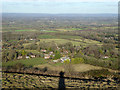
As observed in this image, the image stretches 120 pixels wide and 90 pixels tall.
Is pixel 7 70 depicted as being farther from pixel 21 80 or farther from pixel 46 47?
pixel 46 47

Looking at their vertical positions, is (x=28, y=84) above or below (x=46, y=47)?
below

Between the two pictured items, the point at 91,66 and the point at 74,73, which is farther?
the point at 91,66

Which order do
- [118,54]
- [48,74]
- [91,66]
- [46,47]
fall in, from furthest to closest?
1. [46,47]
2. [118,54]
3. [91,66]
4. [48,74]

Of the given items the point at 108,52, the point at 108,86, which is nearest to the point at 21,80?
the point at 108,86

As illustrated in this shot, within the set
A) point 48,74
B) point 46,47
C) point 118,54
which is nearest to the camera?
point 48,74

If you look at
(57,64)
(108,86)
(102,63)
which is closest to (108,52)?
(102,63)

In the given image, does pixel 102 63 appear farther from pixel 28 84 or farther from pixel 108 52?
pixel 28 84
